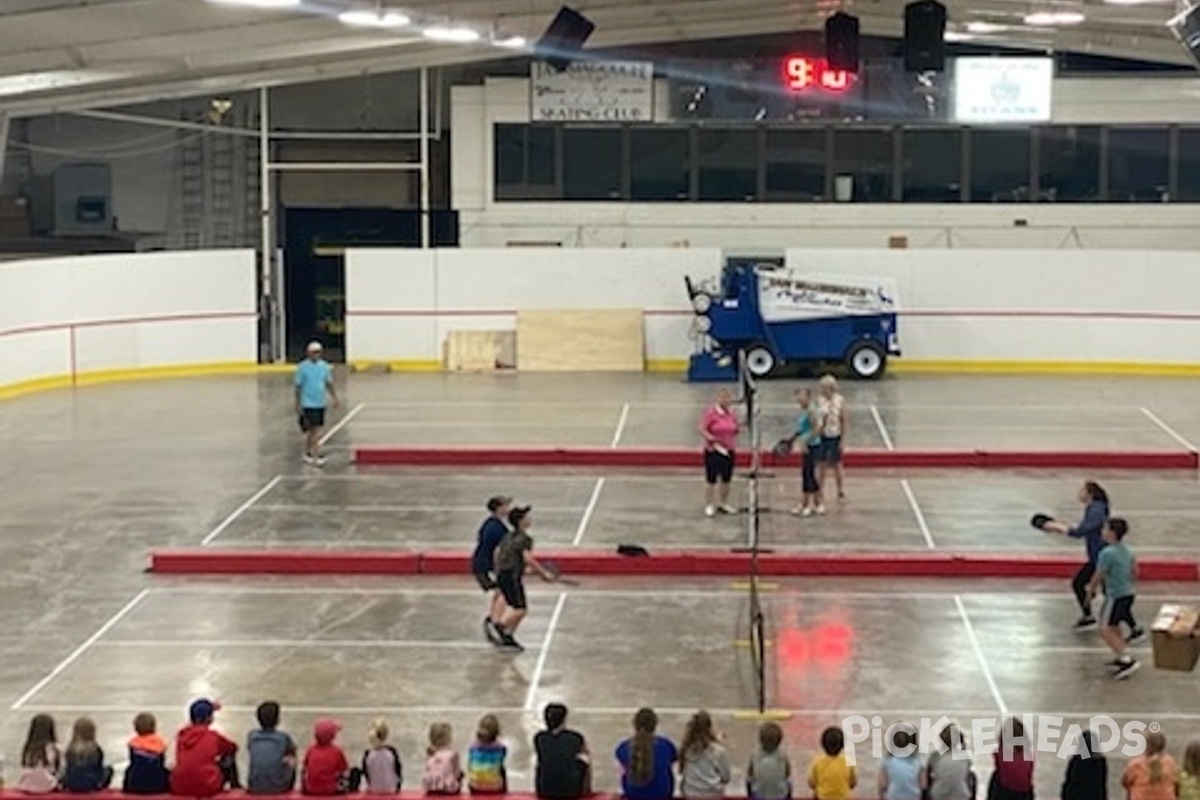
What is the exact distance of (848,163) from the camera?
4244 cm

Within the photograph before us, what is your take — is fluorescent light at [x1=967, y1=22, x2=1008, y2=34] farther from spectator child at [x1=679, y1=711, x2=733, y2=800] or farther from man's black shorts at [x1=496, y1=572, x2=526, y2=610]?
spectator child at [x1=679, y1=711, x2=733, y2=800]

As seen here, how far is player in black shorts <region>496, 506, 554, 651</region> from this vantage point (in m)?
17.6

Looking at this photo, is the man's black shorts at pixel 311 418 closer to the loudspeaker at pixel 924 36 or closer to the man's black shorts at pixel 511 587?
the loudspeaker at pixel 924 36

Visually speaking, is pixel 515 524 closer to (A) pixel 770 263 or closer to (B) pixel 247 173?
(A) pixel 770 263

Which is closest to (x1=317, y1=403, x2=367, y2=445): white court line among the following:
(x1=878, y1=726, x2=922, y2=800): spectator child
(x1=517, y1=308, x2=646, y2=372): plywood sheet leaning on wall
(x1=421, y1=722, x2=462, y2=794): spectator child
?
(x1=517, y1=308, x2=646, y2=372): plywood sheet leaning on wall

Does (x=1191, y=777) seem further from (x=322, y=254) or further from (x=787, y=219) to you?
(x=322, y=254)

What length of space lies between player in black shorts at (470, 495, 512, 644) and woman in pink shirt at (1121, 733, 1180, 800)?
23.8ft

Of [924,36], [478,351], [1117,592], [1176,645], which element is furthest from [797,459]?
[1176,645]

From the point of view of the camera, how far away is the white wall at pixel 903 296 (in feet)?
130

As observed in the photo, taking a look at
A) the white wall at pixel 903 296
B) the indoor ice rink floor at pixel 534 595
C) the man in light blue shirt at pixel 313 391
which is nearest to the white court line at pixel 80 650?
the indoor ice rink floor at pixel 534 595

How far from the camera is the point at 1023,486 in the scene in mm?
26188

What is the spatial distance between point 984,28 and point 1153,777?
1106 inches

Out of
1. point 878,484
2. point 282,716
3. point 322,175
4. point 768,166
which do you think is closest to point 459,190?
point 322,175

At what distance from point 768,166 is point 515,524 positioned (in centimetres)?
2601
